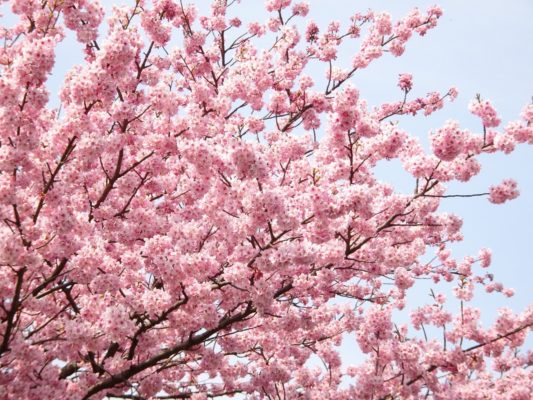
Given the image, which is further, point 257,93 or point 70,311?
point 257,93

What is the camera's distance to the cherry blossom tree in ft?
24.4

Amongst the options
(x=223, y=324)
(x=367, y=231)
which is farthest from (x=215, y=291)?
(x=367, y=231)

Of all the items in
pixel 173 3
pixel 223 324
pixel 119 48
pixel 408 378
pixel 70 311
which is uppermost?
pixel 173 3

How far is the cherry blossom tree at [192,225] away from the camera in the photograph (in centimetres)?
744

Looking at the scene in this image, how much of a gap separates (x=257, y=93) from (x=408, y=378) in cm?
725

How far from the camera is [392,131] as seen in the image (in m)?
8.34

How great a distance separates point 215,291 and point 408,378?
A: 538cm

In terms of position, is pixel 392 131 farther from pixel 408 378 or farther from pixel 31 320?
pixel 31 320

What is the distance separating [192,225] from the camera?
9.15m

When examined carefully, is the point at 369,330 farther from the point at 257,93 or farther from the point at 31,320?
the point at 31,320

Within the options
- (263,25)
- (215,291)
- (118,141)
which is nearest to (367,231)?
(215,291)

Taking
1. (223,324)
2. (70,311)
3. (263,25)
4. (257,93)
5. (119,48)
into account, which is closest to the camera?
(119,48)

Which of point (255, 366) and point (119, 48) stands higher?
point (119, 48)

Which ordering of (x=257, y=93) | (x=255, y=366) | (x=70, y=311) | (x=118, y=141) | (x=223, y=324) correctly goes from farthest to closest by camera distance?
(x=255, y=366) < (x=257, y=93) < (x=70, y=311) < (x=223, y=324) < (x=118, y=141)
